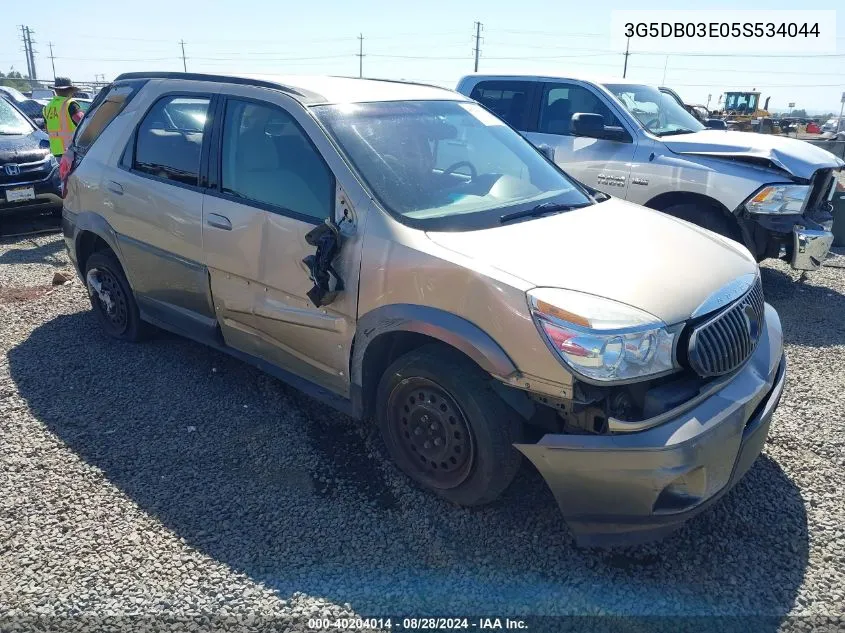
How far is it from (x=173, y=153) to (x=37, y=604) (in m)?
2.64

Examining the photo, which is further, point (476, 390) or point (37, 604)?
point (476, 390)

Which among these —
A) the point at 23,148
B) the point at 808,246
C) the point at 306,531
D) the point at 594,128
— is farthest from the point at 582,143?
the point at 23,148

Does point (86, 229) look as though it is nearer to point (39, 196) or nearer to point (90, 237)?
point (90, 237)

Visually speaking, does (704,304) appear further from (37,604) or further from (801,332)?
(801,332)

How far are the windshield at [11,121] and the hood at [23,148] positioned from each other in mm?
181

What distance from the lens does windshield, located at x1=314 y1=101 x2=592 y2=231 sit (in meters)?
3.14

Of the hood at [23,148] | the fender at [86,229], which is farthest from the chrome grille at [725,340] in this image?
the hood at [23,148]

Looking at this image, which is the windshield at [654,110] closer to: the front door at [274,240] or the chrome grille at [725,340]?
the chrome grille at [725,340]

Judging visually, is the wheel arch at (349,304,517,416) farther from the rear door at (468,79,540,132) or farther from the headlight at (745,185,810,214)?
the rear door at (468,79,540,132)

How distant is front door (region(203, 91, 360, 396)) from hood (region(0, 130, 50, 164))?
6.35 m

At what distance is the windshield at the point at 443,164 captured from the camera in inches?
123

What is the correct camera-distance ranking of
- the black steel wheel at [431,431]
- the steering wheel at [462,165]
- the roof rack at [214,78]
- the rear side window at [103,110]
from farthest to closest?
the rear side window at [103,110] → the roof rack at [214,78] → the steering wheel at [462,165] → the black steel wheel at [431,431]

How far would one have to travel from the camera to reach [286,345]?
11.6 ft

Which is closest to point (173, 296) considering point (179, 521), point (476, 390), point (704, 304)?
point (179, 521)
